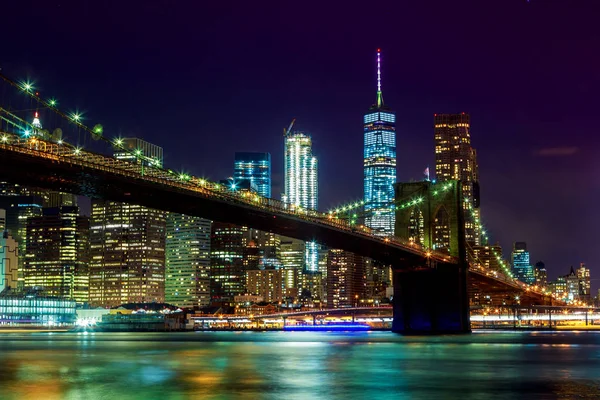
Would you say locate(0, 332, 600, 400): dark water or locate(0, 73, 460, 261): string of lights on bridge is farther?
locate(0, 73, 460, 261): string of lights on bridge

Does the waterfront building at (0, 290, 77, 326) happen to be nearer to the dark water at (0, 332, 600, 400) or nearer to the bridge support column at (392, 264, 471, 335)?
the bridge support column at (392, 264, 471, 335)

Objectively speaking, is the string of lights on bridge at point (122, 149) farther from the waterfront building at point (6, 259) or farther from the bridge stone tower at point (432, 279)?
the waterfront building at point (6, 259)

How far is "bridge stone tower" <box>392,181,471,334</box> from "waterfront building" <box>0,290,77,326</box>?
304 ft

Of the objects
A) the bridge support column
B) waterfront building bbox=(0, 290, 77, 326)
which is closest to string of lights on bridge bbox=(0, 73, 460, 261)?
the bridge support column

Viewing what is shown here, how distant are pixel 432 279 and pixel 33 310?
10280 cm

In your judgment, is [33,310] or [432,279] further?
[33,310]

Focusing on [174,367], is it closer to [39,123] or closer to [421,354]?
[421,354]

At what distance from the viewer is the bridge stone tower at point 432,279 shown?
244 feet

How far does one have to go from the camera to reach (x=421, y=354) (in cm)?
4381

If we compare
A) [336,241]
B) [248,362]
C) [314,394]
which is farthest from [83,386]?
[336,241]

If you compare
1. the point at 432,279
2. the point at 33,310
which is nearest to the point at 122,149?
the point at 432,279

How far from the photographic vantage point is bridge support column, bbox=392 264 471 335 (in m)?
74.1

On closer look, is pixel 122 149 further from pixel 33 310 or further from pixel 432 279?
pixel 33 310

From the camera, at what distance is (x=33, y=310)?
15938 centimetres
